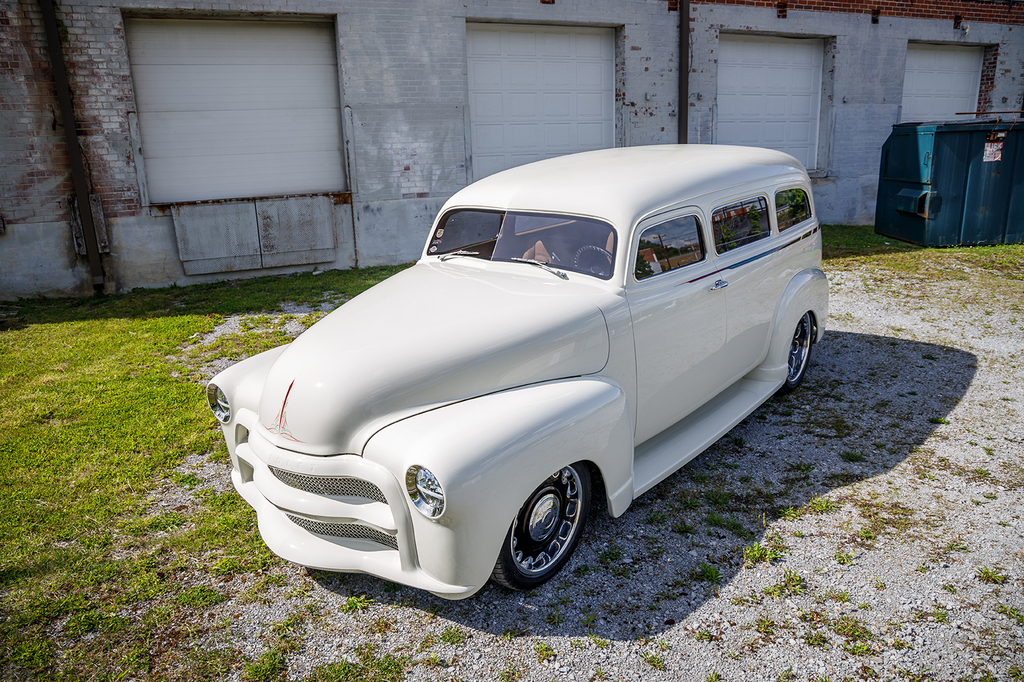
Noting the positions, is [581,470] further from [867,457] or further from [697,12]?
[697,12]

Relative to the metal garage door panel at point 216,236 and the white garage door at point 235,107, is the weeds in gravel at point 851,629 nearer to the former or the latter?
the metal garage door panel at point 216,236

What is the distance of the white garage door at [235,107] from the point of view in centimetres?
948

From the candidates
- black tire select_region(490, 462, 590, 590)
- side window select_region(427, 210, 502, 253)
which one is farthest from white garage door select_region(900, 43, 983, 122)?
black tire select_region(490, 462, 590, 590)

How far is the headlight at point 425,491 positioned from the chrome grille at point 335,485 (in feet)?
0.74

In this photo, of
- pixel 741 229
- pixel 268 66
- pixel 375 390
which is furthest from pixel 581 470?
pixel 268 66

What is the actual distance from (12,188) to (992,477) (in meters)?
10.9

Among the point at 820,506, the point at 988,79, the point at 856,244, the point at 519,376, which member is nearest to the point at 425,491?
the point at 519,376

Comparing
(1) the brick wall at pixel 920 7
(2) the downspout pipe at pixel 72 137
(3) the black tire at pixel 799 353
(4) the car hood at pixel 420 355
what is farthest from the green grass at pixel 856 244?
(2) the downspout pipe at pixel 72 137

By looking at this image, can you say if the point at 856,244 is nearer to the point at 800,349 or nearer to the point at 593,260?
the point at 800,349

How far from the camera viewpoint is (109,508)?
4176 millimetres

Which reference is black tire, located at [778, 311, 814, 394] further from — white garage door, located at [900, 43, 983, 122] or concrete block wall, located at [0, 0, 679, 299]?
white garage door, located at [900, 43, 983, 122]

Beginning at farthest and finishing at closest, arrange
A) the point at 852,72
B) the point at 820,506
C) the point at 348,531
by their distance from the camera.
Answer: the point at 852,72 < the point at 820,506 < the point at 348,531

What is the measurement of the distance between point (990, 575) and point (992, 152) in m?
9.86

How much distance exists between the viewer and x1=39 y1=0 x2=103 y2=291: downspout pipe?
8.64 meters
